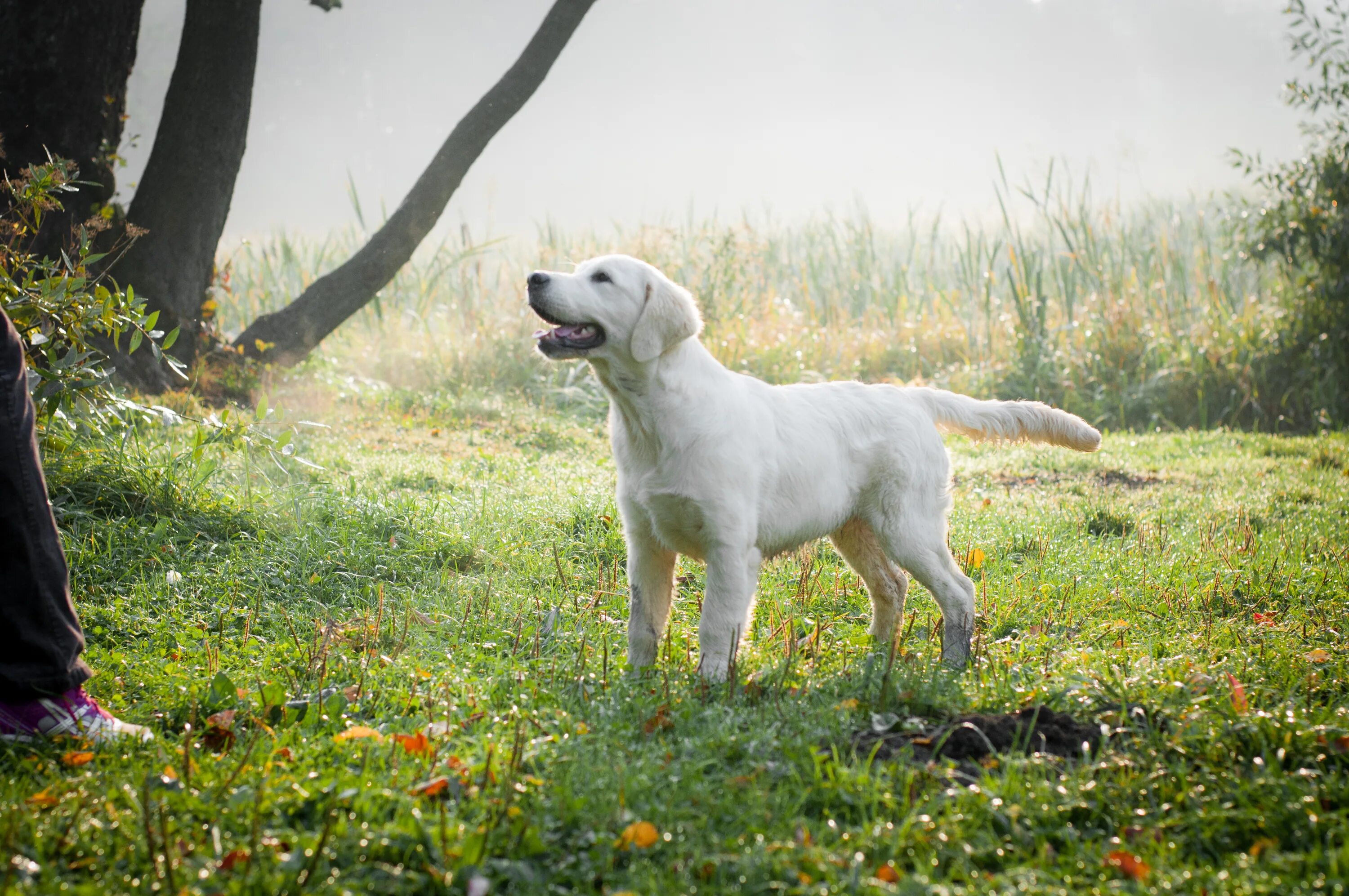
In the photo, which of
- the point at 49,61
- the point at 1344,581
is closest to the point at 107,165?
the point at 49,61

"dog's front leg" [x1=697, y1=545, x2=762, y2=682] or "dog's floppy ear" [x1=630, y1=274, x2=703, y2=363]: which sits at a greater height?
"dog's floppy ear" [x1=630, y1=274, x2=703, y2=363]

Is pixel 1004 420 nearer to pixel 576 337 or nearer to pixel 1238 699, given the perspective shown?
pixel 1238 699

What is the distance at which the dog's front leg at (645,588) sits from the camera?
3.21 meters

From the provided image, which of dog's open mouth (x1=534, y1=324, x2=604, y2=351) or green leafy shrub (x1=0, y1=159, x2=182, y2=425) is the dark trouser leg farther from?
dog's open mouth (x1=534, y1=324, x2=604, y2=351)

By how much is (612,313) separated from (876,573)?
5.05ft

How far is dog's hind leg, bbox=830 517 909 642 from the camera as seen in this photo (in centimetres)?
367

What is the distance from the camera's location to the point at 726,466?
10.1 ft

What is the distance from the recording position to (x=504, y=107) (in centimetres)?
768

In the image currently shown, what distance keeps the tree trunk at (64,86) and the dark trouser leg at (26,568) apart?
389cm

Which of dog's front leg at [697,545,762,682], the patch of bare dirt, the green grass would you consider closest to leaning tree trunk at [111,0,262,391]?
the green grass

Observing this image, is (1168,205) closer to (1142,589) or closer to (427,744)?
(1142,589)

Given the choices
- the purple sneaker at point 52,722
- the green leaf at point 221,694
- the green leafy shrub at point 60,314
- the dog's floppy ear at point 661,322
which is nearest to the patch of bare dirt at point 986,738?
the dog's floppy ear at point 661,322

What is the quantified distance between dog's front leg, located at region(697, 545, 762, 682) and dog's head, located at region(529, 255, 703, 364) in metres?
0.73

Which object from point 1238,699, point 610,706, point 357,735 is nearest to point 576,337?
point 610,706
